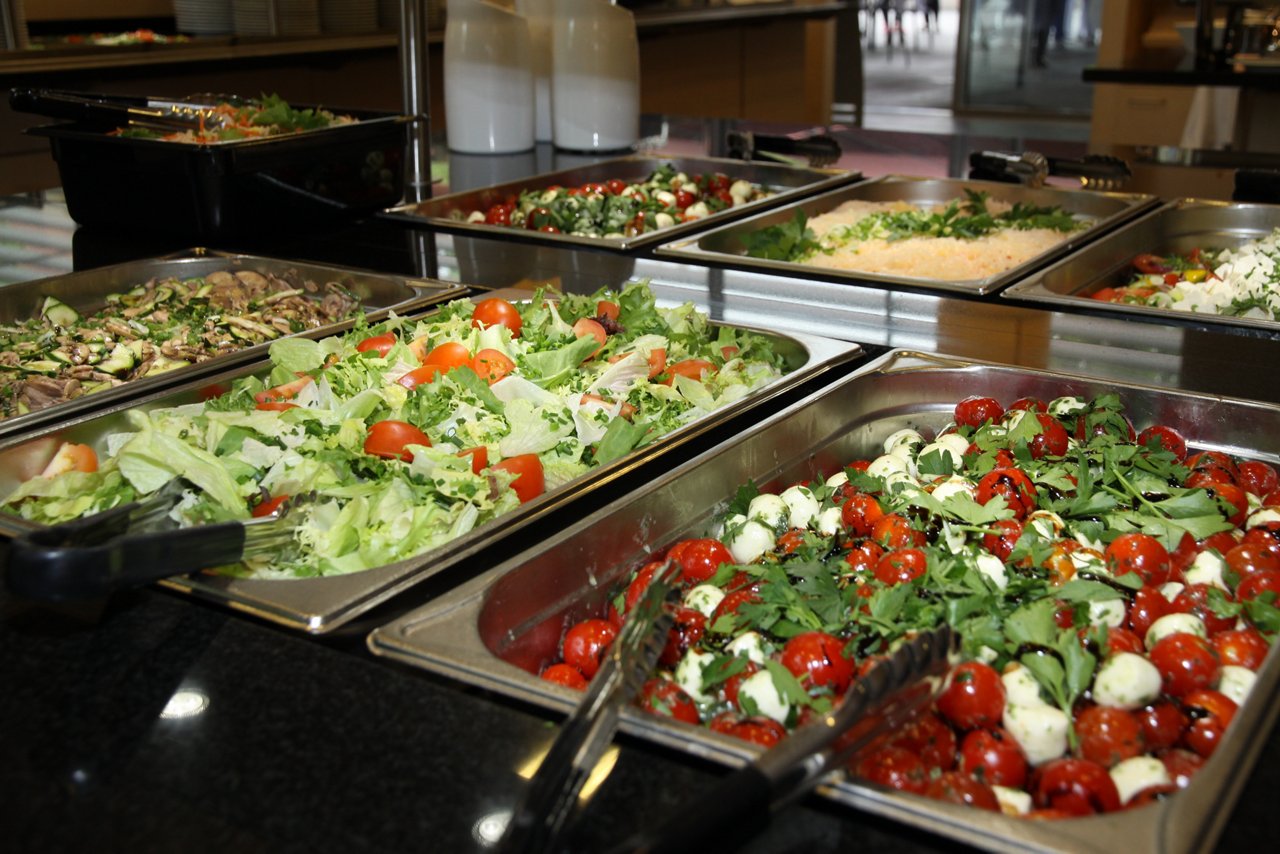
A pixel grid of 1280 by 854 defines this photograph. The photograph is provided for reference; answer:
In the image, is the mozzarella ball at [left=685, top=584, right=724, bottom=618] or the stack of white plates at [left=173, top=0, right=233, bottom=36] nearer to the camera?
the mozzarella ball at [left=685, top=584, right=724, bottom=618]

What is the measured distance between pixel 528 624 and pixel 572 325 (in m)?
0.60

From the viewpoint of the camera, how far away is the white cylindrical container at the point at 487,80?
2.68m

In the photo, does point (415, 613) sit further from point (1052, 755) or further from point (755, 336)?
point (755, 336)

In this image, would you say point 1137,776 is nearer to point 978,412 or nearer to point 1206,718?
point 1206,718

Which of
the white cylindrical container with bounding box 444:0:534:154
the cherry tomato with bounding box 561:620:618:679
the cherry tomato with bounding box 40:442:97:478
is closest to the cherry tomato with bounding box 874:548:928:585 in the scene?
the cherry tomato with bounding box 561:620:618:679

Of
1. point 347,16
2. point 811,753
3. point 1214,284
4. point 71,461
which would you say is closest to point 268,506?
point 71,461

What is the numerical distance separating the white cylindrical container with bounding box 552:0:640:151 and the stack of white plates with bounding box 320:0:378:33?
236 cm

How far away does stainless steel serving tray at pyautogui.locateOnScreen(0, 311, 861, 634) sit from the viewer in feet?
2.89

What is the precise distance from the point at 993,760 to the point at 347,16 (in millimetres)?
4897

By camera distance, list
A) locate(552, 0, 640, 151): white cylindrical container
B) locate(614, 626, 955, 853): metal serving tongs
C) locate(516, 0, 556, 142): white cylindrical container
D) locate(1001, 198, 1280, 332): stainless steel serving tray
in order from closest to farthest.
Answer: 1. locate(614, 626, 955, 853): metal serving tongs
2. locate(1001, 198, 1280, 332): stainless steel serving tray
3. locate(552, 0, 640, 151): white cylindrical container
4. locate(516, 0, 556, 142): white cylindrical container

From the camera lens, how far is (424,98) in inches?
102

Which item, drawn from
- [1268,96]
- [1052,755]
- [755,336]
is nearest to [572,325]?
[755,336]

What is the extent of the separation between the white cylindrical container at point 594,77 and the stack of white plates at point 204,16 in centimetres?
254

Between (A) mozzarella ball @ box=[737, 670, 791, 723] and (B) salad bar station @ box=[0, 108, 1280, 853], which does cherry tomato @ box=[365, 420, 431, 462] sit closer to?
(B) salad bar station @ box=[0, 108, 1280, 853]
